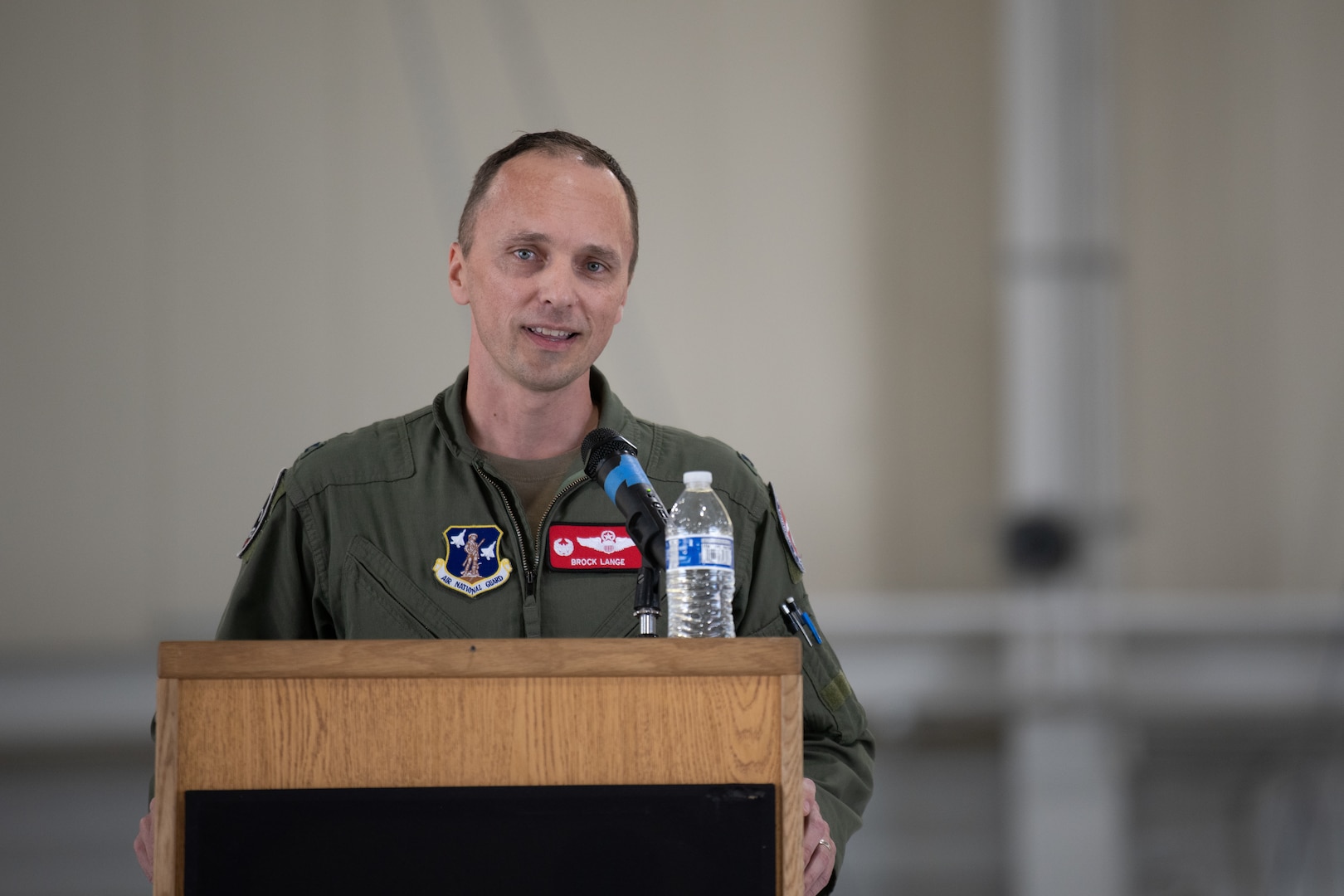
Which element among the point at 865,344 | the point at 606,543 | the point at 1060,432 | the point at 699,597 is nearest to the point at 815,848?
the point at 699,597

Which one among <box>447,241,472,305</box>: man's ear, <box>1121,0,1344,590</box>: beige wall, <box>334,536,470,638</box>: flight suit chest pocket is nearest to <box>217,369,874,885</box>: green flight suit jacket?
<box>334,536,470,638</box>: flight suit chest pocket

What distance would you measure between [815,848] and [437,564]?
2.09 ft

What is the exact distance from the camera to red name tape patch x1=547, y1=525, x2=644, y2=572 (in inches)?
62.4

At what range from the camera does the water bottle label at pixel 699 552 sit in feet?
3.53

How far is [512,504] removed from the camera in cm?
160

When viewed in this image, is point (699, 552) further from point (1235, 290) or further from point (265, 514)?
point (1235, 290)

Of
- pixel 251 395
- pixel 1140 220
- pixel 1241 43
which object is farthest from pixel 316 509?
pixel 1241 43

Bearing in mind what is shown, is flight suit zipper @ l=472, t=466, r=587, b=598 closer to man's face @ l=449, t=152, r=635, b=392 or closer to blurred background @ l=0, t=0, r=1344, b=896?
man's face @ l=449, t=152, r=635, b=392

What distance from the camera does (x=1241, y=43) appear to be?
13.5ft

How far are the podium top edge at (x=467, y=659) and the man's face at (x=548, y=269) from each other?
27.4 inches

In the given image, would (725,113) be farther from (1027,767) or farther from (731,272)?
(1027,767)

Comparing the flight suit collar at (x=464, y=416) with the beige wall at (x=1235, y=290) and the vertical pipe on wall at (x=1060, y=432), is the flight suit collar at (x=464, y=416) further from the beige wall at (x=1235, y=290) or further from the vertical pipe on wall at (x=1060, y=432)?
the beige wall at (x=1235, y=290)

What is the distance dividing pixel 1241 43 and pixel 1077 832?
2.51 m

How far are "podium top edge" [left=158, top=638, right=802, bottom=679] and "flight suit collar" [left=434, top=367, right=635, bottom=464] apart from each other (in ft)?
2.26
